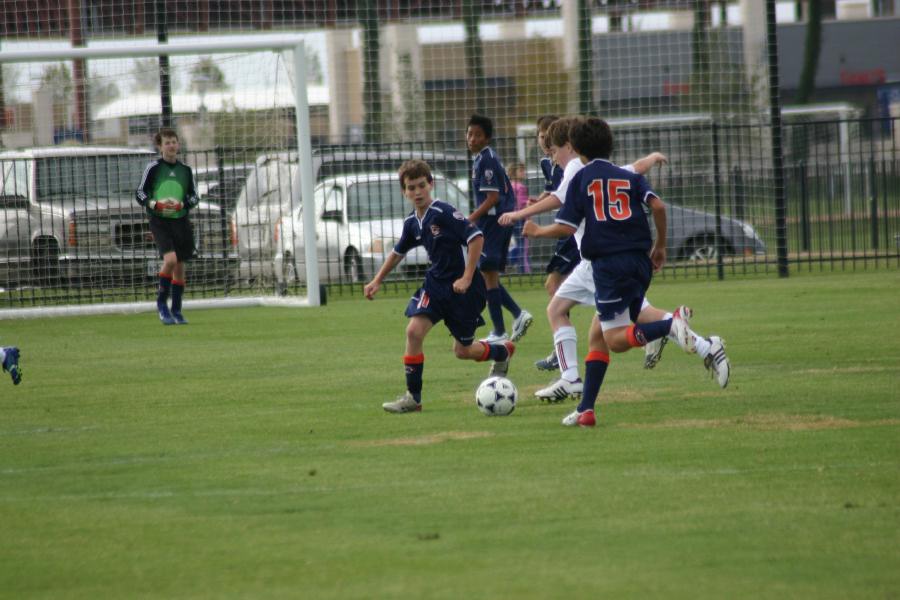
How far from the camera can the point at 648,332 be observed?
303 inches

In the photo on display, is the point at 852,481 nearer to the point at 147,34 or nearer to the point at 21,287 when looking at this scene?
the point at 21,287

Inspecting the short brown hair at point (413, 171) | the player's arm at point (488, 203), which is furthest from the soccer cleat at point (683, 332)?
the player's arm at point (488, 203)

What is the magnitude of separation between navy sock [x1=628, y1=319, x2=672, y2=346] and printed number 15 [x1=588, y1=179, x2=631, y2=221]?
643 millimetres

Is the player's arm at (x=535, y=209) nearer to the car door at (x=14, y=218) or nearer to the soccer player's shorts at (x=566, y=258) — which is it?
the soccer player's shorts at (x=566, y=258)

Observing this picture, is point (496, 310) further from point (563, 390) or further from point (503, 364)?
point (563, 390)

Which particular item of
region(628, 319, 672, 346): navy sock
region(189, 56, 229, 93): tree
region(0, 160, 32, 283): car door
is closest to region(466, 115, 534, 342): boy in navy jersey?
region(628, 319, 672, 346): navy sock

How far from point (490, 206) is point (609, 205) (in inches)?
163

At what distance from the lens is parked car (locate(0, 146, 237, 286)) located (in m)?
18.2

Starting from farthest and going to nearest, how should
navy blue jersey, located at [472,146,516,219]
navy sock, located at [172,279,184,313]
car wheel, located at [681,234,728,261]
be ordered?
1. car wheel, located at [681,234,728,261]
2. navy sock, located at [172,279,184,313]
3. navy blue jersey, located at [472,146,516,219]

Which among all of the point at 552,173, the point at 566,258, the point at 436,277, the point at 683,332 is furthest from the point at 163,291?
the point at 683,332

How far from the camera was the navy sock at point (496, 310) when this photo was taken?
11595 millimetres

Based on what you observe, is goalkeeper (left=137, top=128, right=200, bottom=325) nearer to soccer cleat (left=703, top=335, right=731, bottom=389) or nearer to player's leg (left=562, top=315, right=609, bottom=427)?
player's leg (left=562, top=315, right=609, bottom=427)

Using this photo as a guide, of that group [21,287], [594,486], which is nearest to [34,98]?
[21,287]

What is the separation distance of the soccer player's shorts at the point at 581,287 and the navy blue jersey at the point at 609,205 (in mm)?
1154
